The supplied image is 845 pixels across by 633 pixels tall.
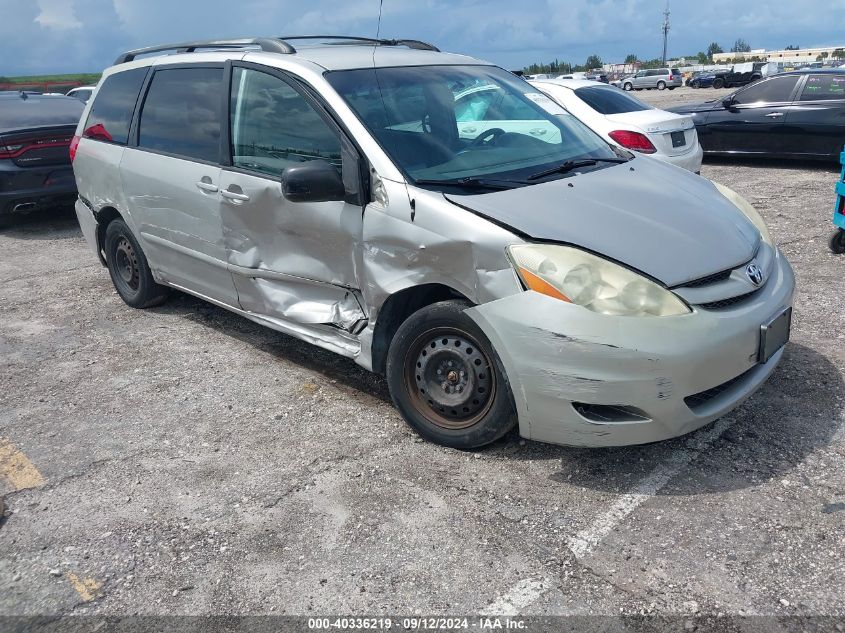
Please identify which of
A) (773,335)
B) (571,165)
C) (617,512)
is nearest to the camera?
(617,512)

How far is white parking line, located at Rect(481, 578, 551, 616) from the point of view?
8.47 ft

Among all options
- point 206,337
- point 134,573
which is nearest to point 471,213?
point 134,573

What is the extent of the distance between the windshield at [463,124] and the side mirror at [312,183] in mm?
293

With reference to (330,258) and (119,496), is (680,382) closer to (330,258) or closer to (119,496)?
(330,258)

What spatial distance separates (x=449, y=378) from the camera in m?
3.49

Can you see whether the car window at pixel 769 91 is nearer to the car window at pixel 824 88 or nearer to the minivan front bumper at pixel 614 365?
the car window at pixel 824 88

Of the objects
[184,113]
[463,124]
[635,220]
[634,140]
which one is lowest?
[634,140]

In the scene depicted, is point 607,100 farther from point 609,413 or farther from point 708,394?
point 609,413

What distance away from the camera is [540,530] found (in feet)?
9.85

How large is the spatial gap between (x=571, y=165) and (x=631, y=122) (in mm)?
5104

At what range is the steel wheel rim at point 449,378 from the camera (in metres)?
3.35

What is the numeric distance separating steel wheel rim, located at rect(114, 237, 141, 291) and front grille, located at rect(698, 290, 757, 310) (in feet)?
13.4

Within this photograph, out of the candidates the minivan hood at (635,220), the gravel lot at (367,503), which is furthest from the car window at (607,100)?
the minivan hood at (635,220)

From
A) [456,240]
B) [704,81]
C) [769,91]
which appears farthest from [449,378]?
[704,81]
